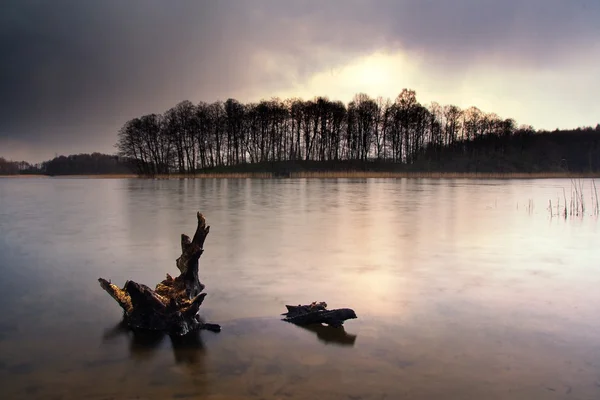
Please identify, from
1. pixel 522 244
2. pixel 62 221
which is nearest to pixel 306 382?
pixel 522 244

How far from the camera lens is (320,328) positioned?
4.81 m

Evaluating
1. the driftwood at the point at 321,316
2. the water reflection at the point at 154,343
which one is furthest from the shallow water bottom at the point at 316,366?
the driftwood at the point at 321,316

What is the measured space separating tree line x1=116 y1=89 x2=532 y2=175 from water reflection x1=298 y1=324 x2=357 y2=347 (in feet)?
236

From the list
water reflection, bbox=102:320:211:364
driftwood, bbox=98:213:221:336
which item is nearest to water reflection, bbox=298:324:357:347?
driftwood, bbox=98:213:221:336

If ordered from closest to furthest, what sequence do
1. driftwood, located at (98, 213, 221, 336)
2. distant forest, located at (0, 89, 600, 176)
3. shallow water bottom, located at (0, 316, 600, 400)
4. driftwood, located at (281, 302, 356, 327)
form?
shallow water bottom, located at (0, 316, 600, 400) < driftwood, located at (98, 213, 221, 336) < driftwood, located at (281, 302, 356, 327) < distant forest, located at (0, 89, 600, 176)

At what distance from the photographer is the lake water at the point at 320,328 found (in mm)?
3539

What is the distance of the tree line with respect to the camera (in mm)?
76062

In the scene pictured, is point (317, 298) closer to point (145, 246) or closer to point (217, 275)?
point (217, 275)

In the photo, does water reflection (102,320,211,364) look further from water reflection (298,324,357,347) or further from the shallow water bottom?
water reflection (298,324,357,347)

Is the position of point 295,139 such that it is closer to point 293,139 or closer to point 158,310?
point 293,139

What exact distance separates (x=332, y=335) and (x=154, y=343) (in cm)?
171

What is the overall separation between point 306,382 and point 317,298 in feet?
7.91

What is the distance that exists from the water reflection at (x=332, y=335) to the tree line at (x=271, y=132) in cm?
7198

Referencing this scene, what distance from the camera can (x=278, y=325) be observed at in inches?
191
